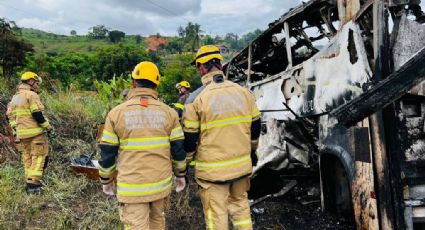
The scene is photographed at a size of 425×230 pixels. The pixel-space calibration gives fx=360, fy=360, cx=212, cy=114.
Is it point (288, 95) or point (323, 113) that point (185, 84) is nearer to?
point (288, 95)

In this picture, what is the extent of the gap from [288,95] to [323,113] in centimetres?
81

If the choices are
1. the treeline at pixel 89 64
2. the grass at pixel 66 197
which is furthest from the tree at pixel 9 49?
the grass at pixel 66 197

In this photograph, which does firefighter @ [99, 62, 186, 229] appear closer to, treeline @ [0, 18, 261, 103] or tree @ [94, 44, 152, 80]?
treeline @ [0, 18, 261, 103]

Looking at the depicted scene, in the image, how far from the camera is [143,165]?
8.49ft

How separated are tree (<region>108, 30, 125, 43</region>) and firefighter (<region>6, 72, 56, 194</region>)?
228 feet

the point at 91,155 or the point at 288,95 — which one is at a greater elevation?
the point at 288,95

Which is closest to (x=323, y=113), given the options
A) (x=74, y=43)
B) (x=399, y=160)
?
(x=399, y=160)

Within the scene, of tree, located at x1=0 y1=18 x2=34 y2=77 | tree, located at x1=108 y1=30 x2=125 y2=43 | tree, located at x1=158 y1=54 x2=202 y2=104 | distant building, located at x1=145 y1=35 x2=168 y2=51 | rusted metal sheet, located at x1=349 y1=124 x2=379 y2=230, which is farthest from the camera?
distant building, located at x1=145 y1=35 x2=168 y2=51

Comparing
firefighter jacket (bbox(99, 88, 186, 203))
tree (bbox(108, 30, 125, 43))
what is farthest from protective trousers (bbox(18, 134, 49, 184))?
tree (bbox(108, 30, 125, 43))

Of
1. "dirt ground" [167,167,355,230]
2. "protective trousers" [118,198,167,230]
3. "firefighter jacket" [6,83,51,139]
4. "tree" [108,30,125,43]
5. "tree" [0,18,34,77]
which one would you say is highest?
"tree" [108,30,125,43]

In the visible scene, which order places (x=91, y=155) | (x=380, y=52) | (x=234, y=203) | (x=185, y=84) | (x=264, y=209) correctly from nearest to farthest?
(x=380, y=52) < (x=234, y=203) < (x=264, y=209) < (x=91, y=155) < (x=185, y=84)

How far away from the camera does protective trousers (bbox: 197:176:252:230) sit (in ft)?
8.95

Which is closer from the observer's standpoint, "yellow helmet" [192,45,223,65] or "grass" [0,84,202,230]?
"yellow helmet" [192,45,223,65]

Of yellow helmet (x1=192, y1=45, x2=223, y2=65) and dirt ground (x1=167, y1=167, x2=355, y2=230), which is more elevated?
yellow helmet (x1=192, y1=45, x2=223, y2=65)
